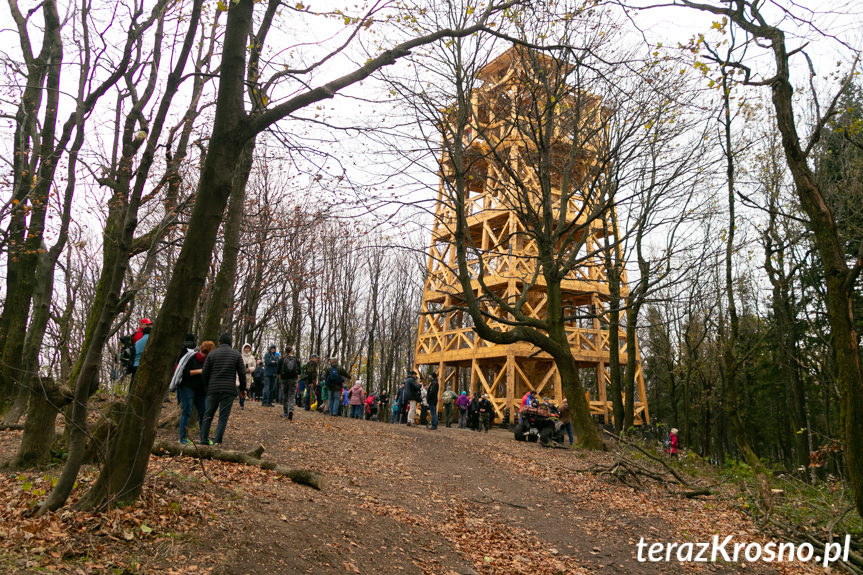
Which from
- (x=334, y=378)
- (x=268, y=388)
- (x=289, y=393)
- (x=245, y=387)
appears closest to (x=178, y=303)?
(x=245, y=387)

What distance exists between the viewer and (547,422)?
1420cm

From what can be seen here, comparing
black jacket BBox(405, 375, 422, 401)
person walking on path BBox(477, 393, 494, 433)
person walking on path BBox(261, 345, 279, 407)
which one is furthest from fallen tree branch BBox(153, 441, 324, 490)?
person walking on path BBox(477, 393, 494, 433)

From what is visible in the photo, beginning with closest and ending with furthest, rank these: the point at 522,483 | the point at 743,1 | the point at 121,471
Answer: the point at 121,471
the point at 743,1
the point at 522,483

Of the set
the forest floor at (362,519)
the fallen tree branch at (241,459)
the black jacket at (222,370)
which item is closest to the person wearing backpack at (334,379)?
the forest floor at (362,519)

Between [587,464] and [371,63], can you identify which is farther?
[587,464]

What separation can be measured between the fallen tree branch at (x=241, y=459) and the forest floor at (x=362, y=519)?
100 mm

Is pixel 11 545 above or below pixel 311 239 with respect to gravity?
below

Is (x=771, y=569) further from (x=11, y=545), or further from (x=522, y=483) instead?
(x=11, y=545)

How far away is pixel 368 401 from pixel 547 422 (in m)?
9.17

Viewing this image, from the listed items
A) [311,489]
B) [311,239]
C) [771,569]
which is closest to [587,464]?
[771,569]

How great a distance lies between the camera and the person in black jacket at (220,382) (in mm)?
7746

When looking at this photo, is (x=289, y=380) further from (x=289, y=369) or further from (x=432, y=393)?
(x=432, y=393)

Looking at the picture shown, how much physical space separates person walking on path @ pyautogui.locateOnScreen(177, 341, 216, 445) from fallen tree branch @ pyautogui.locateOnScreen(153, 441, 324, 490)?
1.29 m

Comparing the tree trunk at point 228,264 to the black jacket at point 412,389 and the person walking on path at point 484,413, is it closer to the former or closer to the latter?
the black jacket at point 412,389
